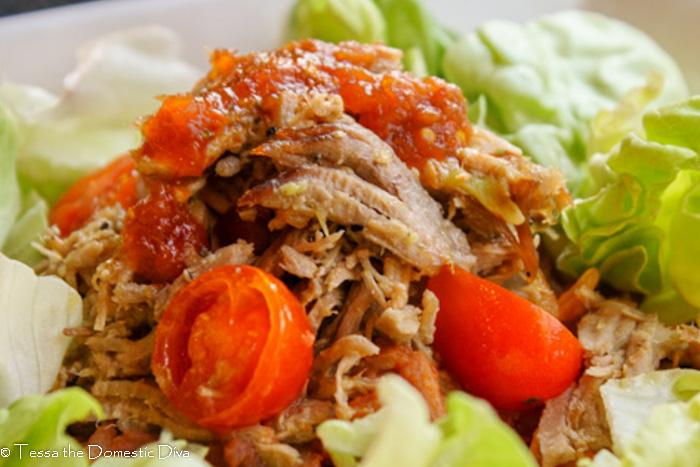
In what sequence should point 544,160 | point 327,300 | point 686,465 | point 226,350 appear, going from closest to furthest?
point 686,465, point 226,350, point 327,300, point 544,160

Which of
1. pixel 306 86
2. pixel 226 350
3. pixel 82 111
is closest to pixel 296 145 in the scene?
pixel 306 86

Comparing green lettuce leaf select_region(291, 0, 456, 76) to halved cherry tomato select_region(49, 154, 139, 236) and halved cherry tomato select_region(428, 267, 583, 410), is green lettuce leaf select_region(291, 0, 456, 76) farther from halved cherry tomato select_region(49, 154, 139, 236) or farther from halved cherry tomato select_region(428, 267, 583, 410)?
halved cherry tomato select_region(428, 267, 583, 410)

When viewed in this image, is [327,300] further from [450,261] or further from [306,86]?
[306,86]

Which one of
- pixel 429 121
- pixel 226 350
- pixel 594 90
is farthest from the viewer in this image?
pixel 594 90

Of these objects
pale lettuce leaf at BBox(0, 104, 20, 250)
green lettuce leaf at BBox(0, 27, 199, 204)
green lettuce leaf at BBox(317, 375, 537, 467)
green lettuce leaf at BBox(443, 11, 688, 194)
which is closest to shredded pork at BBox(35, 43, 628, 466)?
green lettuce leaf at BBox(317, 375, 537, 467)

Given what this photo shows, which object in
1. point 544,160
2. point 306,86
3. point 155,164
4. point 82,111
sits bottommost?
point 82,111

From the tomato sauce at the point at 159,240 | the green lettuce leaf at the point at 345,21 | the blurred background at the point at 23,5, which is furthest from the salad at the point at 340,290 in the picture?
the blurred background at the point at 23,5
